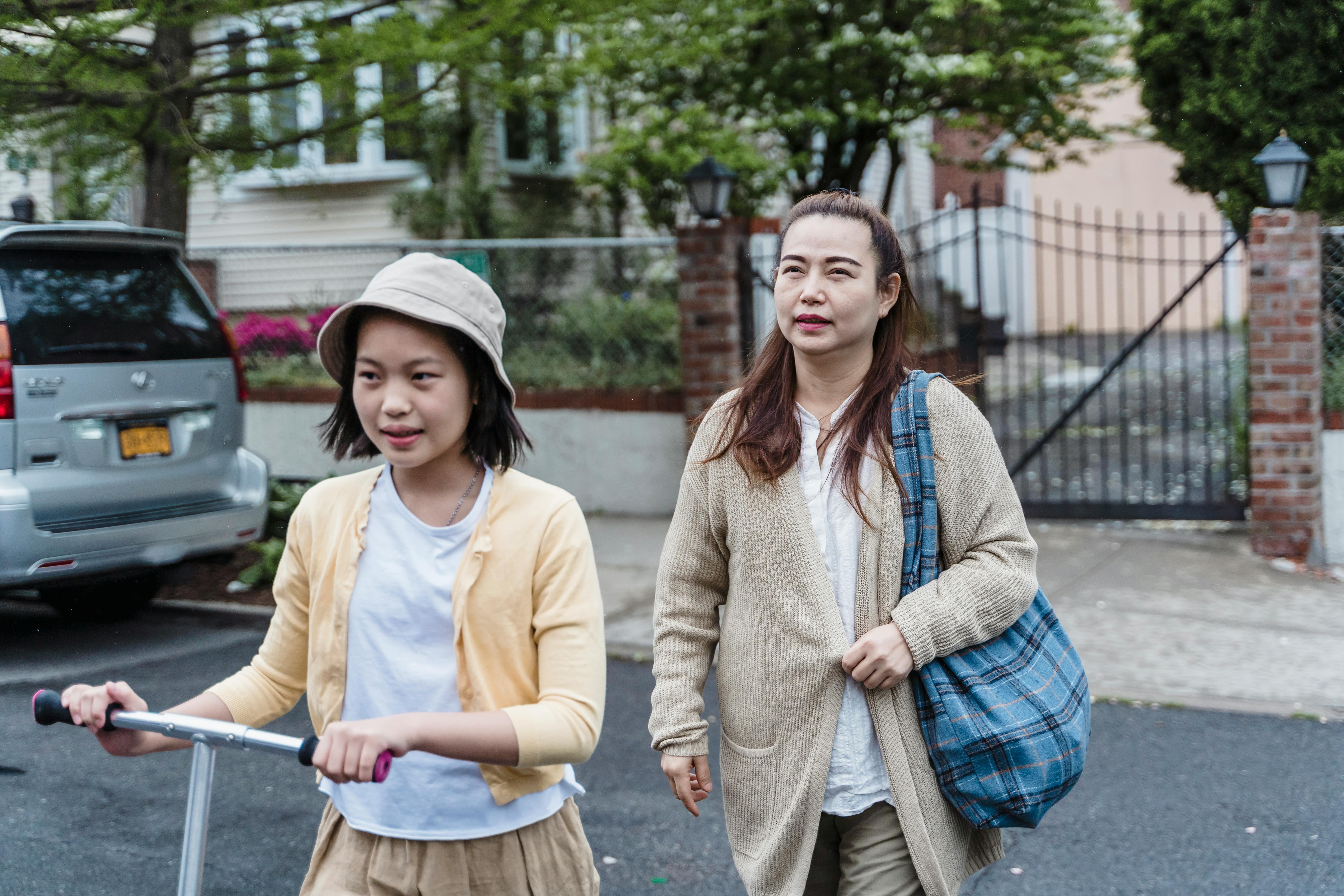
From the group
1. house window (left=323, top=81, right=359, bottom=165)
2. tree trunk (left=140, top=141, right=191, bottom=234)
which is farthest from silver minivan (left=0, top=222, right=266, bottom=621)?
tree trunk (left=140, top=141, right=191, bottom=234)

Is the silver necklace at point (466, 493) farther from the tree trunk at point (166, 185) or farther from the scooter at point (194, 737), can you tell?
the tree trunk at point (166, 185)

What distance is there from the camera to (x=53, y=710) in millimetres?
1768

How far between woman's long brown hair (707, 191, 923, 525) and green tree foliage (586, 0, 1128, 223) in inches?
349

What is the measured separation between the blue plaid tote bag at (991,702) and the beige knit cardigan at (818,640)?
0.09 feet

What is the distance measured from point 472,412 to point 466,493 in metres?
0.14

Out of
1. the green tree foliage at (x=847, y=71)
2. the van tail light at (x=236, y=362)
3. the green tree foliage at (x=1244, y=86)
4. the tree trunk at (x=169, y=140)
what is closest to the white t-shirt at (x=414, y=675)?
the van tail light at (x=236, y=362)

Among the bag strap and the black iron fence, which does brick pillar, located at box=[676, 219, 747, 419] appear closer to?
the black iron fence

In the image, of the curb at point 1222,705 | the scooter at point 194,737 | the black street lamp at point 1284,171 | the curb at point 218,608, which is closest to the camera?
the scooter at point 194,737

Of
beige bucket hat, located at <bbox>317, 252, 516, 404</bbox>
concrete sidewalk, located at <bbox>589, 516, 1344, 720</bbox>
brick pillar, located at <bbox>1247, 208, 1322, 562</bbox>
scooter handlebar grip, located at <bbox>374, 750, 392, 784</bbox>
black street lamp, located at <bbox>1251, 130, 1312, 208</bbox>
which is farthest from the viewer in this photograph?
brick pillar, located at <bbox>1247, 208, 1322, 562</bbox>

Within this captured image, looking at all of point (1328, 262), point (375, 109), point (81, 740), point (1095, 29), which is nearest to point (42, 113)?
point (375, 109)

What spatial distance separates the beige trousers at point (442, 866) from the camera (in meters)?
1.97

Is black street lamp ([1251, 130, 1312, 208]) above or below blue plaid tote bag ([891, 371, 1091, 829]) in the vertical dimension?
above

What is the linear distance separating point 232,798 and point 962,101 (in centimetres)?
1027

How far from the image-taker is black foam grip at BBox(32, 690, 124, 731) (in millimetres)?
1756
